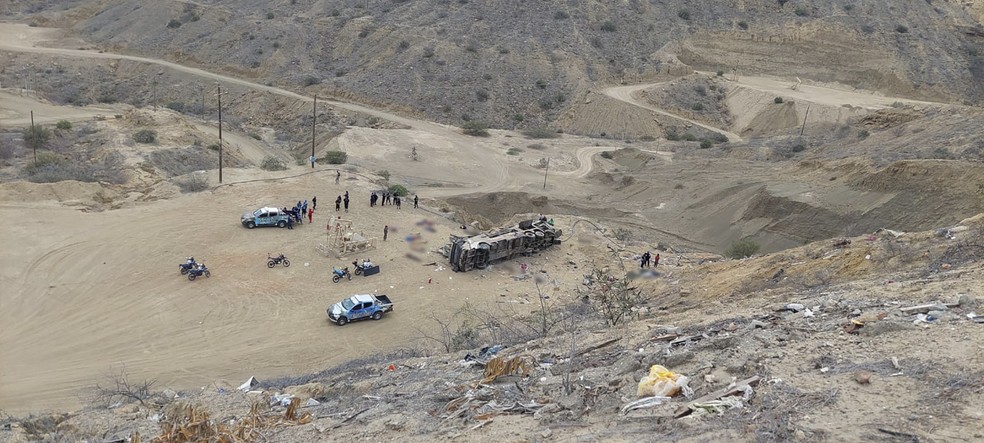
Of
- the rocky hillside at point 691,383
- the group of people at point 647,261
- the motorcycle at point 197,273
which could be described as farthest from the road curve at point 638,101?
the motorcycle at point 197,273

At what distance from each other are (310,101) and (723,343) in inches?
1956

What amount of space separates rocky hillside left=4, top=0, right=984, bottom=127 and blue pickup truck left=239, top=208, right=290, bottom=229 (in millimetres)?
29074

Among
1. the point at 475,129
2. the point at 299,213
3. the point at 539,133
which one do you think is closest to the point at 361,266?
the point at 299,213

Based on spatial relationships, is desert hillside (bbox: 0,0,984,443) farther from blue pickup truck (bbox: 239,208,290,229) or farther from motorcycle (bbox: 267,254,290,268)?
blue pickup truck (bbox: 239,208,290,229)

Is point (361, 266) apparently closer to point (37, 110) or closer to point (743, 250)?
point (743, 250)

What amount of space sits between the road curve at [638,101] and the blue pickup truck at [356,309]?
133 feet

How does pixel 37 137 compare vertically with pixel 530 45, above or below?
below

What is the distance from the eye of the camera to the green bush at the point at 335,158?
41.9 metres

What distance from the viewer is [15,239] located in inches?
999

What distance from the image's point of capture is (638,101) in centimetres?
5919

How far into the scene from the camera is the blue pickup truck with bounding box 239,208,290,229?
94.1ft

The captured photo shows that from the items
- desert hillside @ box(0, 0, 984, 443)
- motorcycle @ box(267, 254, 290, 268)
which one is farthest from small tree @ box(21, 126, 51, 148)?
motorcycle @ box(267, 254, 290, 268)

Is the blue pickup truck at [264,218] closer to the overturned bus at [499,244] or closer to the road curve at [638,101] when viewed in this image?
the overturned bus at [499,244]

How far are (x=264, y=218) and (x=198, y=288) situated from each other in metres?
6.07
